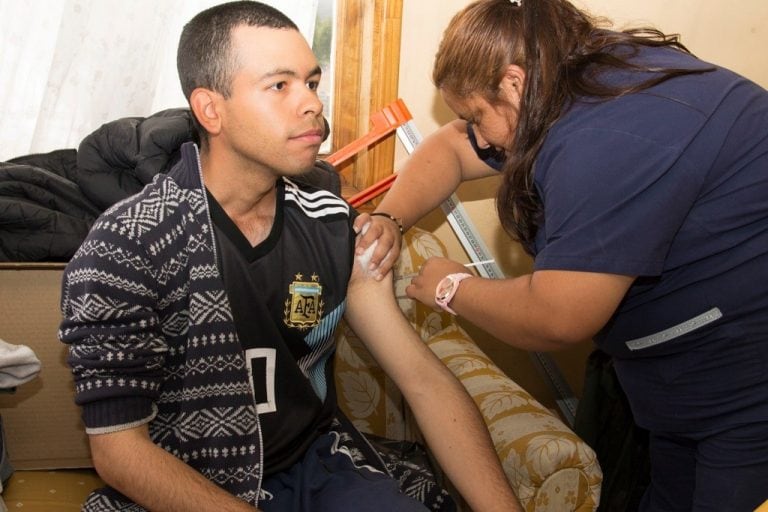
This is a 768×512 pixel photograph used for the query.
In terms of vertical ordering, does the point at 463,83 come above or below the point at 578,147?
above

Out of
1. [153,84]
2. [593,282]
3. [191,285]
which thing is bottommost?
[593,282]

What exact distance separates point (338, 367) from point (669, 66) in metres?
1.11

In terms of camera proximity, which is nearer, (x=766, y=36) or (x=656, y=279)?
(x=656, y=279)

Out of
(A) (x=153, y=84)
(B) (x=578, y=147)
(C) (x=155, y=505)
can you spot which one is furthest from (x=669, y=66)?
(A) (x=153, y=84)

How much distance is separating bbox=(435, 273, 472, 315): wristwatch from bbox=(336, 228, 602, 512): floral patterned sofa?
0.29 metres

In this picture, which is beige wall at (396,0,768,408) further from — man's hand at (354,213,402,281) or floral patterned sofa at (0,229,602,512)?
man's hand at (354,213,402,281)

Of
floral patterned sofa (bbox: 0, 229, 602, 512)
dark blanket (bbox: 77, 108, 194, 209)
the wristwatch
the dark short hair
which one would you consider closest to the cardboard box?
floral patterned sofa (bbox: 0, 229, 602, 512)

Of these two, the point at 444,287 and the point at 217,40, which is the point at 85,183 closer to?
the point at 217,40

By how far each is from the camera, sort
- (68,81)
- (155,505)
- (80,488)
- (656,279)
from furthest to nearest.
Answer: (68,81) < (80,488) < (656,279) < (155,505)

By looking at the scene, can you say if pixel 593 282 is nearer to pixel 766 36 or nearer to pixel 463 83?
pixel 463 83

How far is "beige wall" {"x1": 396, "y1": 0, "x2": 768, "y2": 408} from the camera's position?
221cm

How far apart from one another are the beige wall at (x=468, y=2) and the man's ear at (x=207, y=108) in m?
0.95

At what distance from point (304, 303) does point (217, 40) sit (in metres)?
0.50

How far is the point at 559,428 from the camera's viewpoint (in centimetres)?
152
